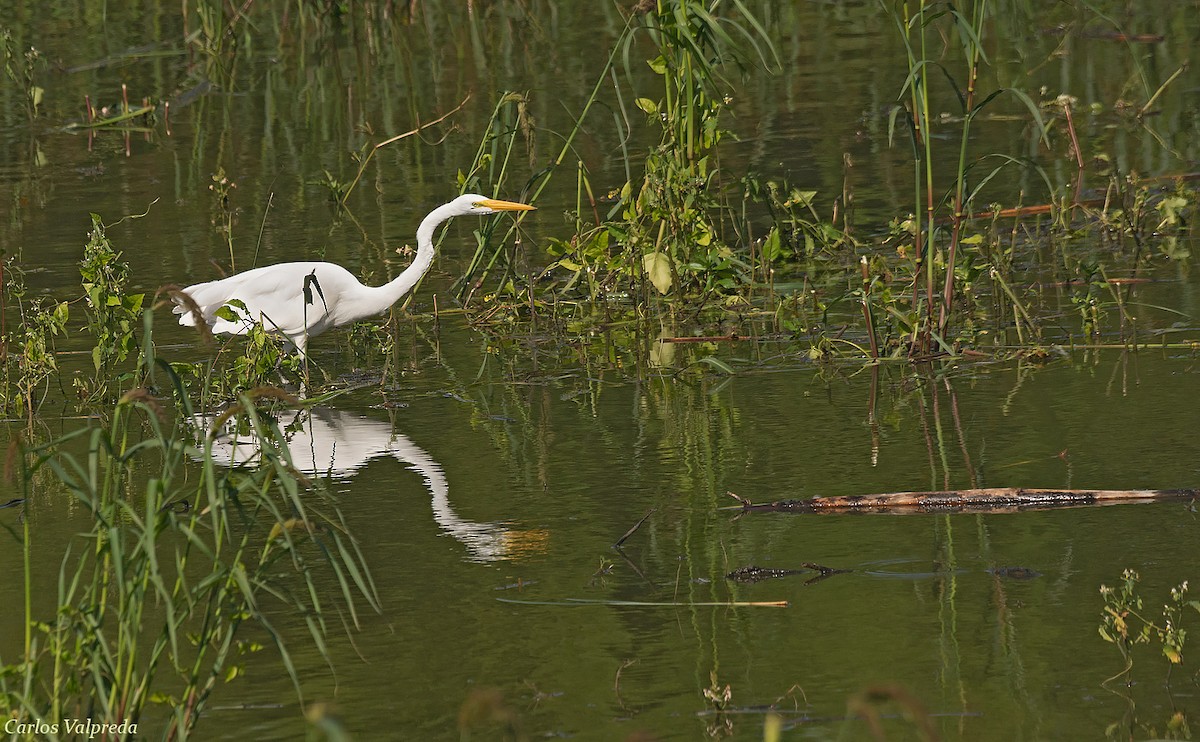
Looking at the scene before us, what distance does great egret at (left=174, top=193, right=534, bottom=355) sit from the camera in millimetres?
7914

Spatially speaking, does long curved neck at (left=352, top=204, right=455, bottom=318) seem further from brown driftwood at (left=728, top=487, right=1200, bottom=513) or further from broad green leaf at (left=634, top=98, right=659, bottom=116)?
brown driftwood at (left=728, top=487, right=1200, bottom=513)

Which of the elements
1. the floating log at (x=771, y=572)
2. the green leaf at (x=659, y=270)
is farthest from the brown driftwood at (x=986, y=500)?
the green leaf at (x=659, y=270)

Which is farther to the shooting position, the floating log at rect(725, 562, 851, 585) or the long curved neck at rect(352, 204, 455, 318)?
the long curved neck at rect(352, 204, 455, 318)

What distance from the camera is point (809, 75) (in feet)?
46.9

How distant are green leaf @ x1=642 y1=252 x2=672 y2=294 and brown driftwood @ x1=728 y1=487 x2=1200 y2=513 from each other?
270cm

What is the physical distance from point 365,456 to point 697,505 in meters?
1.42

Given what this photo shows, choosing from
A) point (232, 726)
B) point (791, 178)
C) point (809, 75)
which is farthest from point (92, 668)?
point (809, 75)

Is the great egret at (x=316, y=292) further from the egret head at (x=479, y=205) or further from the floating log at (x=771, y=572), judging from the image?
the floating log at (x=771, y=572)

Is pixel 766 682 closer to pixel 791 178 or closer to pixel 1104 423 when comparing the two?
pixel 1104 423

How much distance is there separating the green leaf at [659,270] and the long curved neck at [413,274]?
0.88m

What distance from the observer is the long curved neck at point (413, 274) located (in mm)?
7979

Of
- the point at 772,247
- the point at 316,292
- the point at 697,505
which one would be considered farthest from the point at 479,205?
the point at 697,505

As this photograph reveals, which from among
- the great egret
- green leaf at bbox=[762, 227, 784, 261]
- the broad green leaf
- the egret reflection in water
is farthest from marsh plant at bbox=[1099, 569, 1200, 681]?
the broad green leaf

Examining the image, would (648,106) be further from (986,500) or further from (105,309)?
(986,500)
